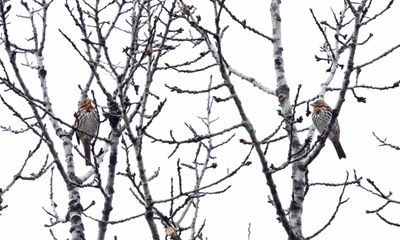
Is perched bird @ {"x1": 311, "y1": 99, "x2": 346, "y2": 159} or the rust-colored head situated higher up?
the rust-colored head

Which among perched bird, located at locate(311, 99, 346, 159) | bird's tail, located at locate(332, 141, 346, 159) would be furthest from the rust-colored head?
bird's tail, located at locate(332, 141, 346, 159)

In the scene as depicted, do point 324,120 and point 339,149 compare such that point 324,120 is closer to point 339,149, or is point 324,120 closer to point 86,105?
point 339,149

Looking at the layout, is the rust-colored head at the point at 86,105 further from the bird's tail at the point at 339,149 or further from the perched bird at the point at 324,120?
the bird's tail at the point at 339,149

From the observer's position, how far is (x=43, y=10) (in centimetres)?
924

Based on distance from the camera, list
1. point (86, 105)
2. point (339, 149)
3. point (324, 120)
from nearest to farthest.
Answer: point (86, 105)
point (324, 120)
point (339, 149)

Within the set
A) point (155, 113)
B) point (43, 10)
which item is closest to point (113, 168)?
point (155, 113)

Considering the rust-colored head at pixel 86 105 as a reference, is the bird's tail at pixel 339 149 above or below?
below

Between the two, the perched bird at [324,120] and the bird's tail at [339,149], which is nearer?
the perched bird at [324,120]

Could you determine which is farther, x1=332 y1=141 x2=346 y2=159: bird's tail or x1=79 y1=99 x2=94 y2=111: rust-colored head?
x1=332 y1=141 x2=346 y2=159: bird's tail

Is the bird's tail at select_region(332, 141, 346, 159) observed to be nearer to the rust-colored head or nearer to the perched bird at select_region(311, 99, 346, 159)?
the perched bird at select_region(311, 99, 346, 159)

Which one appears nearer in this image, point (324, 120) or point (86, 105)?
point (86, 105)

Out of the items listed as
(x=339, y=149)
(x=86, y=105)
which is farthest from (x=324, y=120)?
(x=86, y=105)

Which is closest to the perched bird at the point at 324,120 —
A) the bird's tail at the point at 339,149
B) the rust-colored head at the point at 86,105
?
the bird's tail at the point at 339,149

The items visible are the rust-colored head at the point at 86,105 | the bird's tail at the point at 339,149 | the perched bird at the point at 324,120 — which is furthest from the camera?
the bird's tail at the point at 339,149
